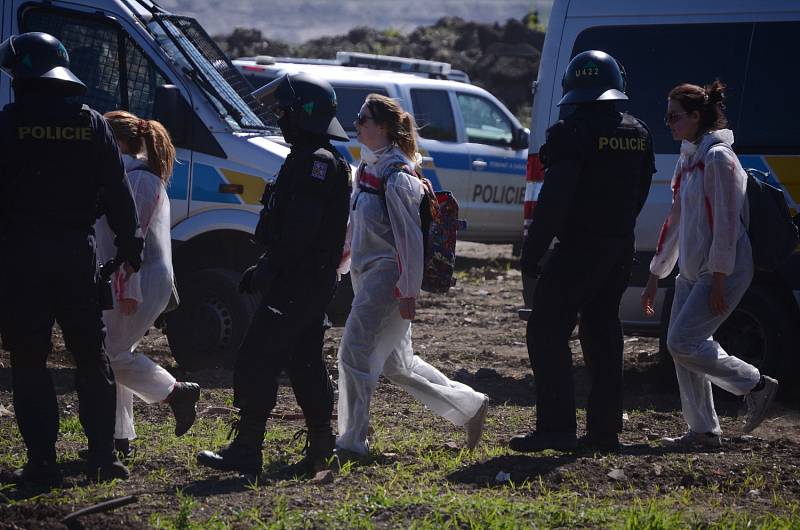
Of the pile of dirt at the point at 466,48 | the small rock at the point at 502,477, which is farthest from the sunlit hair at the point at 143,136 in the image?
the pile of dirt at the point at 466,48

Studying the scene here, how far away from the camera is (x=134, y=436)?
5.86 m

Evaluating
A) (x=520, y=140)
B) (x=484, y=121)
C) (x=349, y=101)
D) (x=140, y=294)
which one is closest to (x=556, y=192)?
(x=140, y=294)

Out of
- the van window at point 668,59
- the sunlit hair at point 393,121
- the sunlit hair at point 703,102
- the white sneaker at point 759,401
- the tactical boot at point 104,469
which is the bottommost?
the tactical boot at point 104,469

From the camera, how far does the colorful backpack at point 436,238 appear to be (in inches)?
226

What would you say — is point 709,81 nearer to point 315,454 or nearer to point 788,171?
point 788,171

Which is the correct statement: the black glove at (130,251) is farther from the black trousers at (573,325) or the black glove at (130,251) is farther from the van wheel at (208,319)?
the van wheel at (208,319)

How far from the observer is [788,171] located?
729 centimetres

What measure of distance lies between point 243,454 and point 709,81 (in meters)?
3.83

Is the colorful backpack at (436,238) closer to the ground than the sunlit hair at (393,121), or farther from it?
closer to the ground

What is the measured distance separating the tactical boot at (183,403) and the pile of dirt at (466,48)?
17.2 metres

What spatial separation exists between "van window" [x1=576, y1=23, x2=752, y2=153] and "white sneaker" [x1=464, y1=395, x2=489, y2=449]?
7.74 ft

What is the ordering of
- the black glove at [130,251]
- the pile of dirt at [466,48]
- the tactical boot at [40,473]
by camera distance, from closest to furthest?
the tactical boot at [40,473], the black glove at [130,251], the pile of dirt at [466,48]

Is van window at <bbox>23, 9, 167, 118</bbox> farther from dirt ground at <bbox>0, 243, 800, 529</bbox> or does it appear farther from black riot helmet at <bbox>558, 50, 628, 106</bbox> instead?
black riot helmet at <bbox>558, 50, 628, 106</bbox>

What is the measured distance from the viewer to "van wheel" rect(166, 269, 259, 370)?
27.0ft
